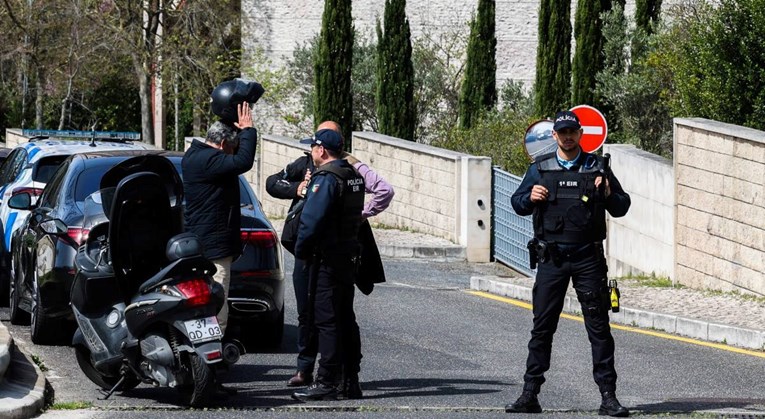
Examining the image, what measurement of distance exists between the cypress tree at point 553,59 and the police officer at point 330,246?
73.0ft

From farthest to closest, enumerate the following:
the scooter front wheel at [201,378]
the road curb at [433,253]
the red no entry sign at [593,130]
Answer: the road curb at [433,253]
the red no entry sign at [593,130]
the scooter front wheel at [201,378]

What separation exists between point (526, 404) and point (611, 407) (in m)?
0.52

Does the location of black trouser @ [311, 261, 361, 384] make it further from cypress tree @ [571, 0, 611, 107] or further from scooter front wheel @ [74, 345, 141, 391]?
cypress tree @ [571, 0, 611, 107]

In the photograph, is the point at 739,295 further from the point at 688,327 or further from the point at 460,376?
the point at 460,376

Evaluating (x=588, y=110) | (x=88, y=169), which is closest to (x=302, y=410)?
(x=88, y=169)

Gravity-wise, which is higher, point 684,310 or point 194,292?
point 194,292

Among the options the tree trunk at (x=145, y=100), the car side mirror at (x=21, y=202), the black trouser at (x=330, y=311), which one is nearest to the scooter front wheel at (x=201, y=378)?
the black trouser at (x=330, y=311)

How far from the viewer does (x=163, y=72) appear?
41.5 meters

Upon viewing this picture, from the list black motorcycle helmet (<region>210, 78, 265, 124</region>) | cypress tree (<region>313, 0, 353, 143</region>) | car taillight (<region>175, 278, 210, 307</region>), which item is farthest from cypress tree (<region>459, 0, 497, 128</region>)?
car taillight (<region>175, 278, 210, 307</region>)

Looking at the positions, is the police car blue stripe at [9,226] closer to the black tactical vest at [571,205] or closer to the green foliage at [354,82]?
the black tactical vest at [571,205]

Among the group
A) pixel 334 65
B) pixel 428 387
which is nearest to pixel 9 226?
pixel 428 387

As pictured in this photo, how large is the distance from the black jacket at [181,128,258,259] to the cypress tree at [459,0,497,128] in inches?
977

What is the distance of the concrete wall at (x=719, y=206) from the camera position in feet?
48.9

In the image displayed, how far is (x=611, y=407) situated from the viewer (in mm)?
8953
